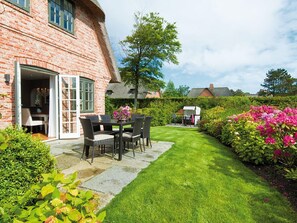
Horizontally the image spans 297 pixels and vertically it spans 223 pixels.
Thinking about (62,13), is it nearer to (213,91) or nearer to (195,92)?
(195,92)

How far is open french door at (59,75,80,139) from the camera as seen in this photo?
6621 mm

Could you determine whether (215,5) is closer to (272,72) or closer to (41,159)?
(41,159)

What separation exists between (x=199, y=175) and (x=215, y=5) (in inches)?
282

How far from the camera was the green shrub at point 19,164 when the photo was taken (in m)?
1.73

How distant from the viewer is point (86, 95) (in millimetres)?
8000

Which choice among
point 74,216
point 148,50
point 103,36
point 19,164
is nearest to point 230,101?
point 148,50

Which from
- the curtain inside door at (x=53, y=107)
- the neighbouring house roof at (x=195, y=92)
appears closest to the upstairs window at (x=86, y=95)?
the curtain inside door at (x=53, y=107)

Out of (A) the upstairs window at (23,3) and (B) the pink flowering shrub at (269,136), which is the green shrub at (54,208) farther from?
(A) the upstairs window at (23,3)

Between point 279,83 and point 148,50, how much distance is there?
49.2 meters

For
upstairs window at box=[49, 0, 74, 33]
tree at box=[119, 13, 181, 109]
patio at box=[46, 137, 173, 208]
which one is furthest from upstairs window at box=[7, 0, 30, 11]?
tree at box=[119, 13, 181, 109]

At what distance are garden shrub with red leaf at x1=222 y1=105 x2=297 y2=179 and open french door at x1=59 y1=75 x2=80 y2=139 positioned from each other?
18.8ft

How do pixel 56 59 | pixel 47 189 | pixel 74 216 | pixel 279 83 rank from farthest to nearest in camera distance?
pixel 279 83
pixel 56 59
pixel 47 189
pixel 74 216

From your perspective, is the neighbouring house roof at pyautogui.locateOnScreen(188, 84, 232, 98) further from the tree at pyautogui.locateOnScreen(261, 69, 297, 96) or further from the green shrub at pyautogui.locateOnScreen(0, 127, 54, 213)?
the green shrub at pyautogui.locateOnScreen(0, 127, 54, 213)

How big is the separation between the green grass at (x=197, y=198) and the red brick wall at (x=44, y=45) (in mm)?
4560
